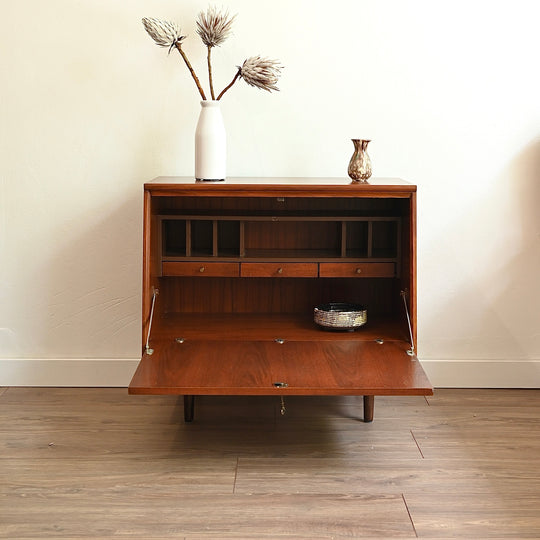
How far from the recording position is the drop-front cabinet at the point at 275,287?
6.82 feet

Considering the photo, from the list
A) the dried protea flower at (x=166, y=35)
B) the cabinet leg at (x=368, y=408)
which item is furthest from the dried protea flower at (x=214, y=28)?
A: the cabinet leg at (x=368, y=408)

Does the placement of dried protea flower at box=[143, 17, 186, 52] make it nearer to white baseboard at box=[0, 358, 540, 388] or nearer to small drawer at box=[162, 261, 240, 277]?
small drawer at box=[162, 261, 240, 277]

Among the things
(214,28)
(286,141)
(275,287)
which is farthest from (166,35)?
(275,287)

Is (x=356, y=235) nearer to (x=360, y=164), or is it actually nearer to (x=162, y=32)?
(x=360, y=164)

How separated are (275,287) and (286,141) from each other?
1.77ft

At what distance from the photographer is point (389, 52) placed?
2736 millimetres

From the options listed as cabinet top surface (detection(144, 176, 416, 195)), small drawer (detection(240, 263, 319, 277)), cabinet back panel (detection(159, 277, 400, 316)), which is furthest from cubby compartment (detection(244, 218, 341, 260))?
cabinet top surface (detection(144, 176, 416, 195))

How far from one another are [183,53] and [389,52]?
0.74 meters

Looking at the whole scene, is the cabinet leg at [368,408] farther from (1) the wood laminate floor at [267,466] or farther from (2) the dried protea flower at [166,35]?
(2) the dried protea flower at [166,35]

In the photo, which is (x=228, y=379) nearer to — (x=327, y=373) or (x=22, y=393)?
(x=327, y=373)

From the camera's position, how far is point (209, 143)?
2447mm

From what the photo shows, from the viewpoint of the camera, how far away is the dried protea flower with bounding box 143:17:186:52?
2.49 metres

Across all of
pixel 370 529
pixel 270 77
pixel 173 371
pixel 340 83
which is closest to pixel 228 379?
pixel 173 371

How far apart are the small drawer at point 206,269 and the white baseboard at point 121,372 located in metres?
0.59
